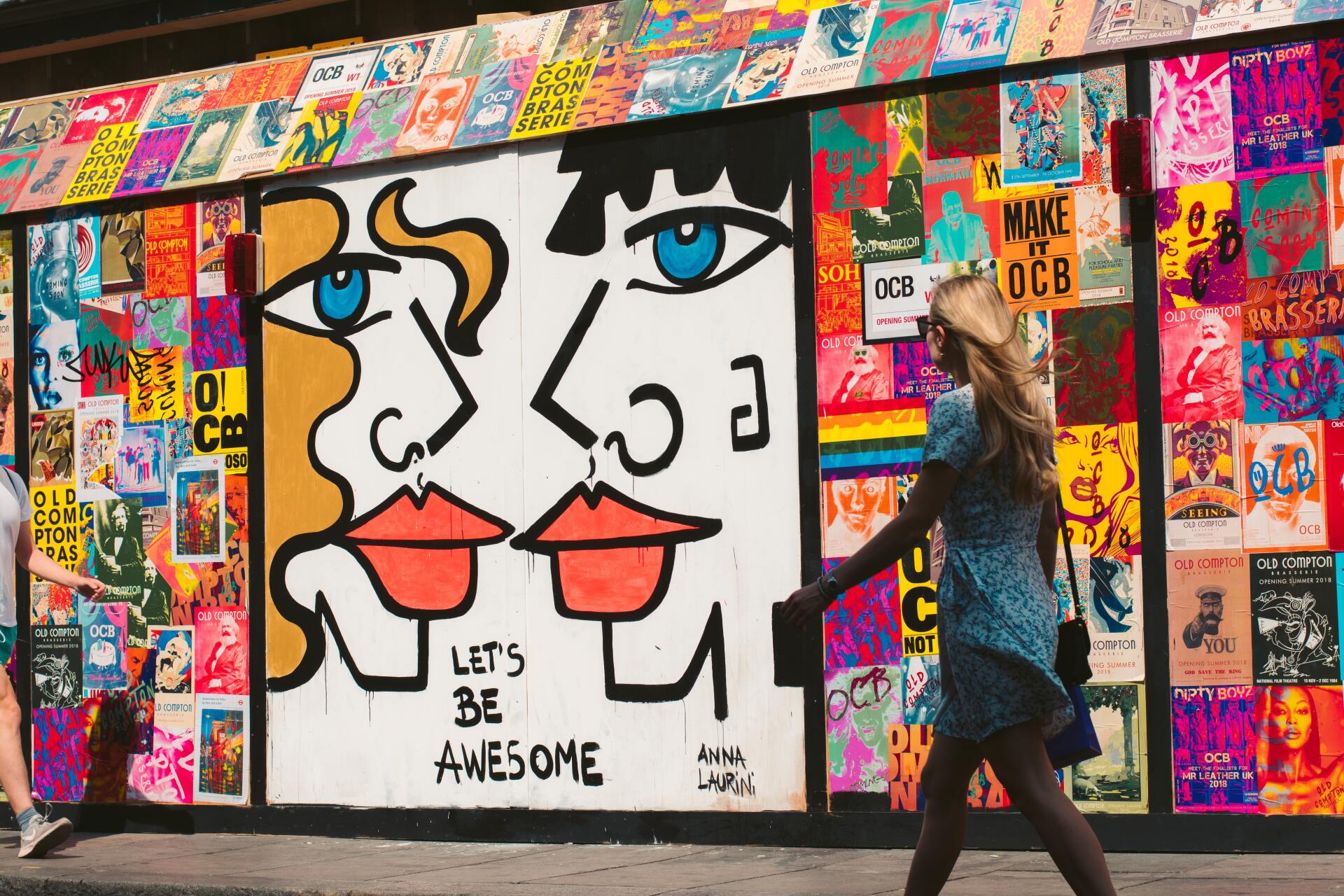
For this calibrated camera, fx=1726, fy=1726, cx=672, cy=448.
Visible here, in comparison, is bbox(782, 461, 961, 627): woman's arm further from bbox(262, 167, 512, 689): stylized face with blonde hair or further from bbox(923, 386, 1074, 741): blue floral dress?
bbox(262, 167, 512, 689): stylized face with blonde hair

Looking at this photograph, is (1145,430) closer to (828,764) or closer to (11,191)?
(828,764)

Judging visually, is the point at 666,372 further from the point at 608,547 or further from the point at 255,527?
the point at 255,527

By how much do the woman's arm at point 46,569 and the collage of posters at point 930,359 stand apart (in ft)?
10.1

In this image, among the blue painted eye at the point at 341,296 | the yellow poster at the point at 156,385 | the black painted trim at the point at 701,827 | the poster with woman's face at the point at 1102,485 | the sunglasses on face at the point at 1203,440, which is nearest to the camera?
the black painted trim at the point at 701,827

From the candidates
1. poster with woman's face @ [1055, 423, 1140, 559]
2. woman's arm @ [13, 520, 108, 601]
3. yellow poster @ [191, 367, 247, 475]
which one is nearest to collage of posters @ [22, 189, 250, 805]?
yellow poster @ [191, 367, 247, 475]

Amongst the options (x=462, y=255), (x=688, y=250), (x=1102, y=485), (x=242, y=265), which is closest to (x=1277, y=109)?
(x=1102, y=485)

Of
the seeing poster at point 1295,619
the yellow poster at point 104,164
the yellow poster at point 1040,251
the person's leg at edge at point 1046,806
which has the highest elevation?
the yellow poster at point 104,164

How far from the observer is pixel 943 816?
14.8 feet

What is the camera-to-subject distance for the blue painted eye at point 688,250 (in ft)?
22.8

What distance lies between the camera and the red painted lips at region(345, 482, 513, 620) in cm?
738

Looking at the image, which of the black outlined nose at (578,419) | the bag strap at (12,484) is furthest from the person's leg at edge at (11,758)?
the black outlined nose at (578,419)

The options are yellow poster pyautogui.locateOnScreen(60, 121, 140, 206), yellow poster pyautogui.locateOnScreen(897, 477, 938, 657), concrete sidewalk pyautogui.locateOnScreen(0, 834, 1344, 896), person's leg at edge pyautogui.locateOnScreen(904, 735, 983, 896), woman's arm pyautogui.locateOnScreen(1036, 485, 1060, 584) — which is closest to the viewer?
person's leg at edge pyautogui.locateOnScreen(904, 735, 983, 896)

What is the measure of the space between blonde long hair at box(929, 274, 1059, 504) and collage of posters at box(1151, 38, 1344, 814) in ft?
Answer: 5.54

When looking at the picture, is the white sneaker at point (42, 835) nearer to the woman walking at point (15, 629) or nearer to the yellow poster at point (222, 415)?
the woman walking at point (15, 629)
